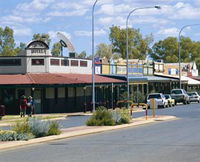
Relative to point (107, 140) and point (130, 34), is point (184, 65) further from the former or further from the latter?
point (107, 140)

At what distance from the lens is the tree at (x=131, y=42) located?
12269 cm

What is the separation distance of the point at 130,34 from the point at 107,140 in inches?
4119

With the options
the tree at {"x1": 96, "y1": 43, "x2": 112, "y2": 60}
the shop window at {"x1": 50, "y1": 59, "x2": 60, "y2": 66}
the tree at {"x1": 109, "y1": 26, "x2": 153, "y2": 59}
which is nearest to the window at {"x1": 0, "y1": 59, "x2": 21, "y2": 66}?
the shop window at {"x1": 50, "y1": 59, "x2": 60, "y2": 66}

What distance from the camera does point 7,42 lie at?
308 feet

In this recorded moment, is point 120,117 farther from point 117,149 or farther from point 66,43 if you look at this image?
point 66,43

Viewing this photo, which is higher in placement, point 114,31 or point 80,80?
point 114,31

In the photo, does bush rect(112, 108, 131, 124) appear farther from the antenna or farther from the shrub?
the antenna

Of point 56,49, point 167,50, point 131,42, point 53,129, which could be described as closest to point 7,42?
point 56,49

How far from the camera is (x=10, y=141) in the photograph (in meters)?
18.9

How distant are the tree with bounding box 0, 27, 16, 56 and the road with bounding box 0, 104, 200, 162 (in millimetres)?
72397

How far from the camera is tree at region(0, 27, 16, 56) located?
3597 inches

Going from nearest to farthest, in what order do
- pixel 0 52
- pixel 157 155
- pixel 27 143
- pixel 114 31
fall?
pixel 157 155 < pixel 27 143 < pixel 0 52 < pixel 114 31

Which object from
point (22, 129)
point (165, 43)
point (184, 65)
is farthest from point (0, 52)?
point (22, 129)

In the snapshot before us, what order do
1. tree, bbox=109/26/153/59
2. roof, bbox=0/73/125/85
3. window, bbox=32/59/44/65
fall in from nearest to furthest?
roof, bbox=0/73/125/85, window, bbox=32/59/44/65, tree, bbox=109/26/153/59
